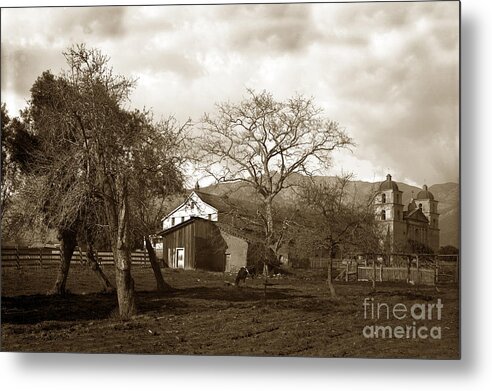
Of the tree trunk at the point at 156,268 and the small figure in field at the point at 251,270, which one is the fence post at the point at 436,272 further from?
the tree trunk at the point at 156,268

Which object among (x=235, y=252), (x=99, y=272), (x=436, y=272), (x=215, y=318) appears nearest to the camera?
(x=436, y=272)

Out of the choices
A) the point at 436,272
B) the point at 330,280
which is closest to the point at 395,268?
the point at 436,272

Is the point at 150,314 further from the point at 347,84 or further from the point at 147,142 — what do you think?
the point at 347,84

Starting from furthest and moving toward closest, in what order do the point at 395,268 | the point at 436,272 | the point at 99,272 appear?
the point at 99,272 → the point at 395,268 → the point at 436,272

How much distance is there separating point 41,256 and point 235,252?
5.84ft

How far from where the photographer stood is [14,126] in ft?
20.1

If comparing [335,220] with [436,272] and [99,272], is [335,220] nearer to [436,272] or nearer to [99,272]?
[436,272]

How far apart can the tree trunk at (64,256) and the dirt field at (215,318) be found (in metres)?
0.06

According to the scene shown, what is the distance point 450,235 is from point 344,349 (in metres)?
1.31

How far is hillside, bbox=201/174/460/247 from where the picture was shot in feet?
18.0

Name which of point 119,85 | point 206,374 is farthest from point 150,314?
Result: point 119,85

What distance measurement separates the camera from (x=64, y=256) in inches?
238

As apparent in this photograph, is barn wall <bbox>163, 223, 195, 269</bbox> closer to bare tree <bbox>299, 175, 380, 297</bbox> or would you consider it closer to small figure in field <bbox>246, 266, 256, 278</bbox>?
small figure in field <bbox>246, 266, 256, 278</bbox>

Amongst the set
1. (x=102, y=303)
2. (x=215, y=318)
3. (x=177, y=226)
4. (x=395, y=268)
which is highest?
(x=177, y=226)
